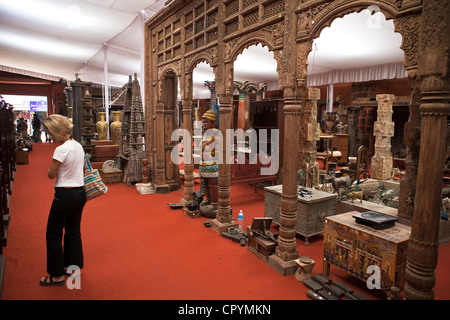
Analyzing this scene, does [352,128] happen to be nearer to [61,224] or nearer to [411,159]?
[411,159]

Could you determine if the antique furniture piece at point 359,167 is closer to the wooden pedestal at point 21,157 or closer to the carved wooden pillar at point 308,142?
the carved wooden pillar at point 308,142

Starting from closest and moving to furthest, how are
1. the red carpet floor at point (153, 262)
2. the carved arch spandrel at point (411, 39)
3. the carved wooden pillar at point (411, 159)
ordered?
the carved arch spandrel at point (411, 39), the red carpet floor at point (153, 262), the carved wooden pillar at point (411, 159)

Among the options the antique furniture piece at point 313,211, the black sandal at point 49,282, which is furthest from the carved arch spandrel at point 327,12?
the black sandal at point 49,282

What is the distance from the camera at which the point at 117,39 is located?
10805 mm

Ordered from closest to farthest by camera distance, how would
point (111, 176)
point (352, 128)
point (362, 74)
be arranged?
1. point (111, 176)
2. point (362, 74)
3. point (352, 128)

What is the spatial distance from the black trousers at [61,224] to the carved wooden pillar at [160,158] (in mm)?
4104

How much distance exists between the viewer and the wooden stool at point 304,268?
11.0ft

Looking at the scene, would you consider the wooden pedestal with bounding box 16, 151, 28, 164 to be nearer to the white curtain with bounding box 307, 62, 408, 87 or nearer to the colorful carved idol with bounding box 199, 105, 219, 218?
the colorful carved idol with bounding box 199, 105, 219, 218

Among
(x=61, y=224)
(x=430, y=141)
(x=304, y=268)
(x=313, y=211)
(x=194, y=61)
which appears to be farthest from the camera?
(x=194, y=61)

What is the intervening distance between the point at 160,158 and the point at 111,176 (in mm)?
1864

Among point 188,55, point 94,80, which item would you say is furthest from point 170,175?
point 94,80

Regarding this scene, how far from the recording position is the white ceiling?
24.0 feet

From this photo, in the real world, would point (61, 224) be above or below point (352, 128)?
below

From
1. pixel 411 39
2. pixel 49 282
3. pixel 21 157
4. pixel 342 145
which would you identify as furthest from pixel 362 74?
pixel 21 157
